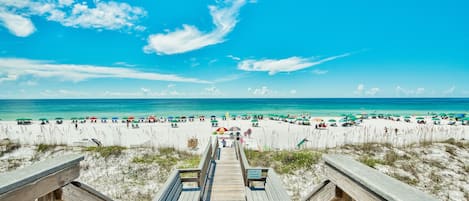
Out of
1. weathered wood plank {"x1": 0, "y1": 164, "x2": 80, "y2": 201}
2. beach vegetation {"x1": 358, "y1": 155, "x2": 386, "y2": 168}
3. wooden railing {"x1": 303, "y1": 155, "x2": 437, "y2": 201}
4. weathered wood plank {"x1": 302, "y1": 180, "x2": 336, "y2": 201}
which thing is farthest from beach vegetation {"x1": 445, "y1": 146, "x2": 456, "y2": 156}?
weathered wood plank {"x1": 0, "y1": 164, "x2": 80, "y2": 201}

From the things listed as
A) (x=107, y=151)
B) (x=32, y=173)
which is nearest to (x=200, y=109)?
(x=107, y=151)

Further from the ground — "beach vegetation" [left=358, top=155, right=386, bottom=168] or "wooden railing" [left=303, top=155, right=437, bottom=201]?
"wooden railing" [left=303, top=155, right=437, bottom=201]

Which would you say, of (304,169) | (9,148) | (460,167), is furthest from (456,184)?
(9,148)

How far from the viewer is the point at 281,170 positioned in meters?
7.91

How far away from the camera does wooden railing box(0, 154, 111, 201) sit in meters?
1.13

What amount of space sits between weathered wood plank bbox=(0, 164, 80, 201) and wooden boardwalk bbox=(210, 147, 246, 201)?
370 cm

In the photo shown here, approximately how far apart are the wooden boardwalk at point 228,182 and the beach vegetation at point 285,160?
1.47 meters

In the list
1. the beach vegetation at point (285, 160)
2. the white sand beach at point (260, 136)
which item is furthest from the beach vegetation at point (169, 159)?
the beach vegetation at point (285, 160)

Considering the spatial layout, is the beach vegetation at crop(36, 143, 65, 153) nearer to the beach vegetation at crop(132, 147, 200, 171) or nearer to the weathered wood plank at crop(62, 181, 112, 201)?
the beach vegetation at crop(132, 147, 200, 171)

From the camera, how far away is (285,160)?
865 cm

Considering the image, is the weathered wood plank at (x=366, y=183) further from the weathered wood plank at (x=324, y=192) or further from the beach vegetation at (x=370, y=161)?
the beach vegetation at (x=370, y=161)

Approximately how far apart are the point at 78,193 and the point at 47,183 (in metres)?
0.34

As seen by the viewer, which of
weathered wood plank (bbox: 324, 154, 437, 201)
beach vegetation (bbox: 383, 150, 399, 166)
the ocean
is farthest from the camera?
the ocean

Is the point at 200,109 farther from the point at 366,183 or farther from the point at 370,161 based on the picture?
the point at 366,183
